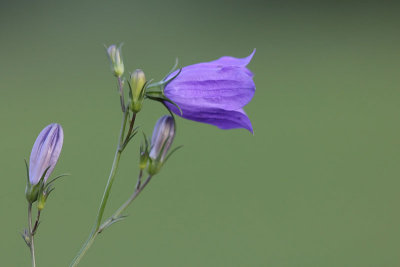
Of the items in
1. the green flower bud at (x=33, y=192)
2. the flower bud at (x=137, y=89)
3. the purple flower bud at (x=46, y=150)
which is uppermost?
the flower bud at (x=137, y=89)

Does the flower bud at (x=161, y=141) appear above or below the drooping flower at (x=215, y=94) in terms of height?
below

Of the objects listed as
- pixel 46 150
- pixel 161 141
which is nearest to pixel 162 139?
pixel 161 141

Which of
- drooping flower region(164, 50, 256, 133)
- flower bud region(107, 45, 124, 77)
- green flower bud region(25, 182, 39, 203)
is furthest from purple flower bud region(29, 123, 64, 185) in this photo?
drooping flower region(164, 50, 256, 133)

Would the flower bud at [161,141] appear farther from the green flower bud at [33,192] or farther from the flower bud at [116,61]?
the green flower bud at [33,192]

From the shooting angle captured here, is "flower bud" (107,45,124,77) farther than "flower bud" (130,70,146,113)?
Yes

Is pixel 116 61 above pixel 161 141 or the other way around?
above

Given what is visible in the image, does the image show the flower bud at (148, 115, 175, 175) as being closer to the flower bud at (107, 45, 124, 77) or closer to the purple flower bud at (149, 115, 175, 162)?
the purple flower bud at (149, 115, 175, 162)

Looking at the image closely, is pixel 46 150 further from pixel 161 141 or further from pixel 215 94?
pixel 215 94

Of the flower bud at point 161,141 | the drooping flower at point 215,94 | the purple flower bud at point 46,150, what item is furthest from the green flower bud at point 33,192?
the drooping flower at point 215,94
